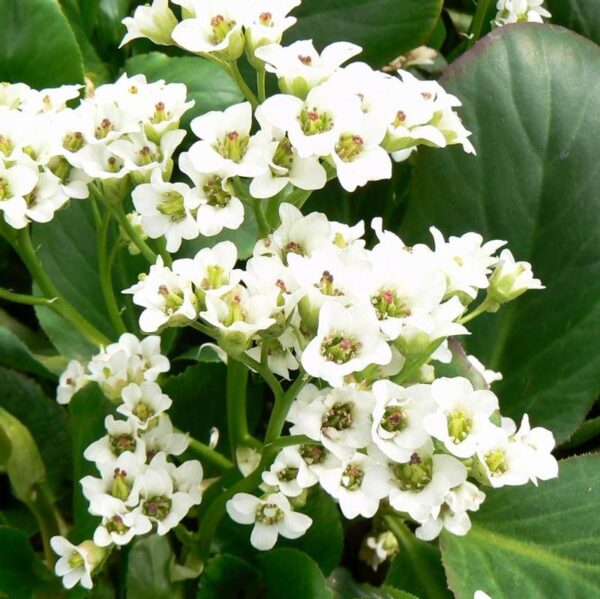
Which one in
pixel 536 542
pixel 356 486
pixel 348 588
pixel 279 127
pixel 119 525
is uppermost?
pixel 279 127

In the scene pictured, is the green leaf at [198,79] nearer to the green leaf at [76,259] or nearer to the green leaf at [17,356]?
the green leaf at [76,259]

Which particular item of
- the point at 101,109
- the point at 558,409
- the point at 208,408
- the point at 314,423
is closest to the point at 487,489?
the point at 558,409

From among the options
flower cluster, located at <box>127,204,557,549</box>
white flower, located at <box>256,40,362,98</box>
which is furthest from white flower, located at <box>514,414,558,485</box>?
white flower, located at <box>256,40,362,98</box>

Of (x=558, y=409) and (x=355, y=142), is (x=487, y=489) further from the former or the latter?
(x=355, y=142)

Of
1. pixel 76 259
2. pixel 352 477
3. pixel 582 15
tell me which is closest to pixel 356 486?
pixel 352 477

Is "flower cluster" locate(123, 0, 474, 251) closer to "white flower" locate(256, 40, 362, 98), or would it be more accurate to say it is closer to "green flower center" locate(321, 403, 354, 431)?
"white flower" locate(256, 40, 362, 98)

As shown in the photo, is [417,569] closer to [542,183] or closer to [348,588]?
[348,588]

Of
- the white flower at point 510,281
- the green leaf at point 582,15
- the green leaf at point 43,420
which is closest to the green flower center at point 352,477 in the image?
the white flower at point 510,281
